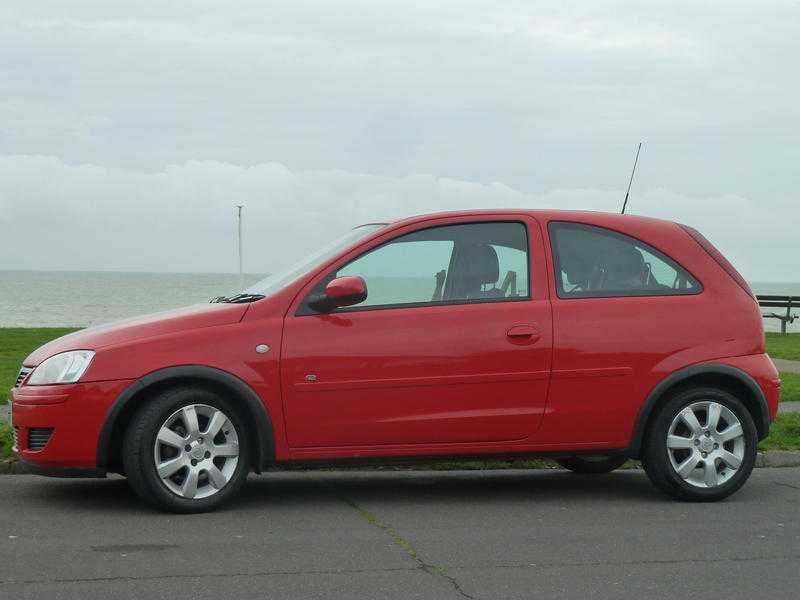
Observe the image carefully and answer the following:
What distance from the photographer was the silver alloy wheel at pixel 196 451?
725 cm

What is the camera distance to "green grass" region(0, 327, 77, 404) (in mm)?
14745

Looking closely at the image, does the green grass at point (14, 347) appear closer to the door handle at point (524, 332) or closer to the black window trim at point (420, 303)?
the black window trim at point (420, 303)

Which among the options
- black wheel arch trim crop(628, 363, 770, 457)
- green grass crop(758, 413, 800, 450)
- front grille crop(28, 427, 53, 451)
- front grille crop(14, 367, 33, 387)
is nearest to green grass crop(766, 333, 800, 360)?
green grass crop(758, 413, 800, 450)

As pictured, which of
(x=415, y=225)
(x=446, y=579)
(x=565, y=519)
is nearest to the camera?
(x=446, y=579)

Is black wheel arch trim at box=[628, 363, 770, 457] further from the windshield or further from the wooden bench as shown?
the wooden bench

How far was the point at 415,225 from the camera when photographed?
7879 millimetres

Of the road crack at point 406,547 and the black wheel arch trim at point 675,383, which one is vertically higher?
the black wheel arch trim at point 675,383

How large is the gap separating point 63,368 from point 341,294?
1637mm

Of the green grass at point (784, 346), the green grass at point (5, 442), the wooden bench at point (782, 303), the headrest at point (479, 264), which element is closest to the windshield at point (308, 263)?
the headrest at point (479, 264)

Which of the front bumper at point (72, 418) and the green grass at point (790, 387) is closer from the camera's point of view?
the front bumper at point (72, 418)

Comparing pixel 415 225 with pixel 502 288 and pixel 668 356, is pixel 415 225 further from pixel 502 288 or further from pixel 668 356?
pixel 668 356

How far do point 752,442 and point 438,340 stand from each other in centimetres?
214

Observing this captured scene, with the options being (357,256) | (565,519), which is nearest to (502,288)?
(357,256)

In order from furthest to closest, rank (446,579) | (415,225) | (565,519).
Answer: (415,225) < (565,519) < (446,579)
